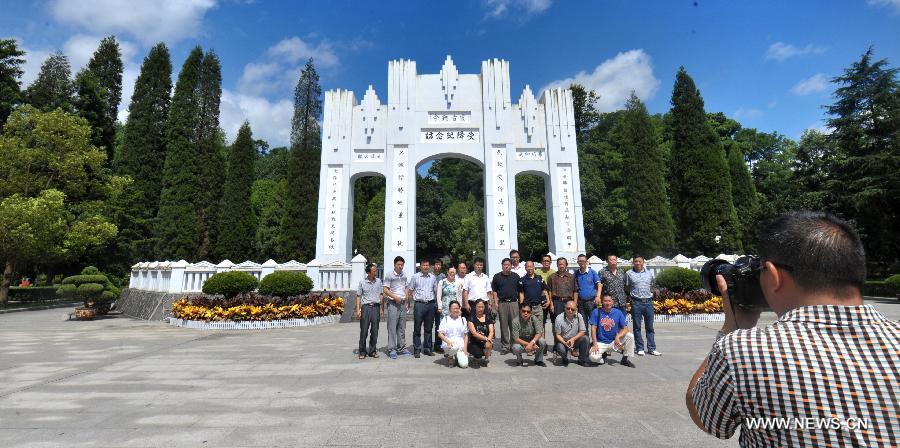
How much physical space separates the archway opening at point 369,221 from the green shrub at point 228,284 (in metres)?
15.5

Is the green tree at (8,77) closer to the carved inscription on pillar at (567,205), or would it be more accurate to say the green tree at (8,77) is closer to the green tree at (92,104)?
the green tree at (92,104)

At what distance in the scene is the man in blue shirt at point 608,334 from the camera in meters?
5.97

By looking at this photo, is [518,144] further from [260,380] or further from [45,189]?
[45,189]

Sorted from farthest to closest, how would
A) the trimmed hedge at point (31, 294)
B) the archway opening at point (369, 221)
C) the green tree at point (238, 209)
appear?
1. the archway opening at point (369, 221)
2. the green tree at point (238, 209)
3. the trimmed hedge at point (31, 294)

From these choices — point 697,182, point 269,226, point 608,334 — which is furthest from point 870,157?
point 269,226

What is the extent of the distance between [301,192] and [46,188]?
13288 millimetres

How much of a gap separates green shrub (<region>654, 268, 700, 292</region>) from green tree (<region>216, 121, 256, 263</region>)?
88.8 ft

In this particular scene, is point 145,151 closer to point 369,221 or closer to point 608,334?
point 369,221

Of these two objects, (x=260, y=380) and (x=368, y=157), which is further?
(x=368, y=157)

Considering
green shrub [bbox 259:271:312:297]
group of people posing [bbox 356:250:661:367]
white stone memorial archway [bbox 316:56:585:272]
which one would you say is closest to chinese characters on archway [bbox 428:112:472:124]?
white stone memorial archway [bbox 316:56:585:272]

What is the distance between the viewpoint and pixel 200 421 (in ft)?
12.3

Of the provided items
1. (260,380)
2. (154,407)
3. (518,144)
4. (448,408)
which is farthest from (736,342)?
(518,144)

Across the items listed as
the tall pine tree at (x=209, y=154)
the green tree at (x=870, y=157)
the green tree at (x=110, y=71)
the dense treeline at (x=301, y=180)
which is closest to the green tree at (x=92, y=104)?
the dense treeline at (x=301, y=180)

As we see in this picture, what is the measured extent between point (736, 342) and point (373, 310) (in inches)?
245
